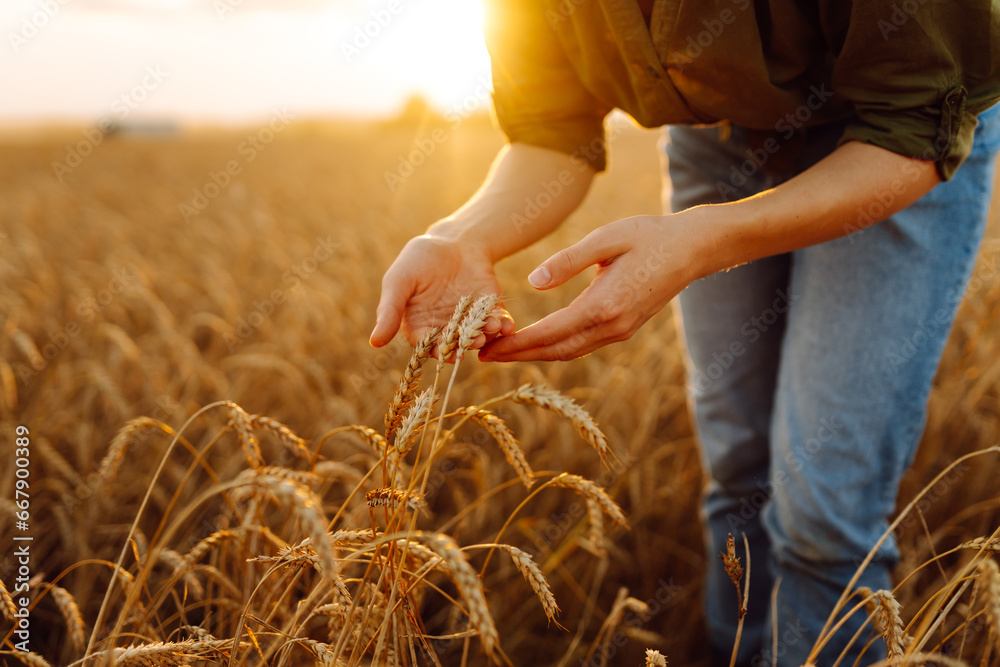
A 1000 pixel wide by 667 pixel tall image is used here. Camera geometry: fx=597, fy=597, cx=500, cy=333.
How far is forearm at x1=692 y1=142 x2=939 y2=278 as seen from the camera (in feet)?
3.20

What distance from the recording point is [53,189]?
21.9 ft

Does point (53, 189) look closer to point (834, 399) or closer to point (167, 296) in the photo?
point (167, 296)

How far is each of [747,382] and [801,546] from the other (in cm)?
43

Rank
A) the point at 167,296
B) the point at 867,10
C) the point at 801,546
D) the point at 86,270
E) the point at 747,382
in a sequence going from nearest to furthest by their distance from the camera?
the point at 867,10 → the point at 801,546 → the point at 747,382 → the point at 167,296 → the point at 86,270

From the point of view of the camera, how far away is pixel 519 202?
1309 mm

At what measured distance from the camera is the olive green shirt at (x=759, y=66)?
0.93m

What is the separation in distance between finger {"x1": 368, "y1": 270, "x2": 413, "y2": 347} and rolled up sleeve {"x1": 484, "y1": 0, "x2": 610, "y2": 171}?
0.51 m

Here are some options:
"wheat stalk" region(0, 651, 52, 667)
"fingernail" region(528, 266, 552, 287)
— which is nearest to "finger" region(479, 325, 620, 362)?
"fingernail" region(528, 266, 552, 287)

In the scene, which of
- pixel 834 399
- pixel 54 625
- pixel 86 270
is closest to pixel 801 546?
pixel 834 399

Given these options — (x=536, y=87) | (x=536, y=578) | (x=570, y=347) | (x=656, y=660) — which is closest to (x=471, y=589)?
(x=536, y=578)

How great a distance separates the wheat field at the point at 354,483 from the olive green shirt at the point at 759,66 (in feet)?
1.96

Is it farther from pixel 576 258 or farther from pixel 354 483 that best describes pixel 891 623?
pixel 354 483

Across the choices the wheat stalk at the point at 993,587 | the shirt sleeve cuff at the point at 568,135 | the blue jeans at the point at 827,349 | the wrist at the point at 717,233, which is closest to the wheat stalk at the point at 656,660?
the wheat stalk at the point at 993,587

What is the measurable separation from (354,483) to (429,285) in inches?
39.9
